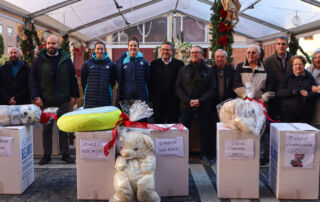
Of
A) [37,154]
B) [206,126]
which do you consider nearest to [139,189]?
[206,126]

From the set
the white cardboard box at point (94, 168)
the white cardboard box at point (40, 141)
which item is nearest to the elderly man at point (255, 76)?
the white cardboard box at point (94, 168)

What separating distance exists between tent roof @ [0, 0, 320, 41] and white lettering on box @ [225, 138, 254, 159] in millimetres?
4930

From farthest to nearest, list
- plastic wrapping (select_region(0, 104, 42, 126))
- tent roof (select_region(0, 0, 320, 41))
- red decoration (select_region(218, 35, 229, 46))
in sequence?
1. tent roof (select_region(0, 0, 320, 41))
2. red decoration (select_region(218, 35, 229, 46))
3. plastic wrapping (select_region(0, 104, 42, 126))

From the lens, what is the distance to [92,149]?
2.31 meters

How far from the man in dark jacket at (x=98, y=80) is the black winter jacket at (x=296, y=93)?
1839 mm

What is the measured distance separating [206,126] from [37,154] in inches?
83.0

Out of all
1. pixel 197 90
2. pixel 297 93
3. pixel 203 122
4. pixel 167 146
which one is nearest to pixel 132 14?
pixel 197 90

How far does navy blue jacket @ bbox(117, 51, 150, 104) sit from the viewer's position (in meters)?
3.33

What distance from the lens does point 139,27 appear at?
1287 cm

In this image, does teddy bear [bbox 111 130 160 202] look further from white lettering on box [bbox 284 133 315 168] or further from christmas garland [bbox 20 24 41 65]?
christmas garland [bbox 20 24 41 65]

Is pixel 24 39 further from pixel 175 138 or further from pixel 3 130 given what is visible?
pixel 175 138

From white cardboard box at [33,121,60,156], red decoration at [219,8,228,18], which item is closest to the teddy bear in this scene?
white cardboard box at [33,121,60,156]

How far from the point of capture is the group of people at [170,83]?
3139mm

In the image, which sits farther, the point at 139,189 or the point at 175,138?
the point at 175,138
